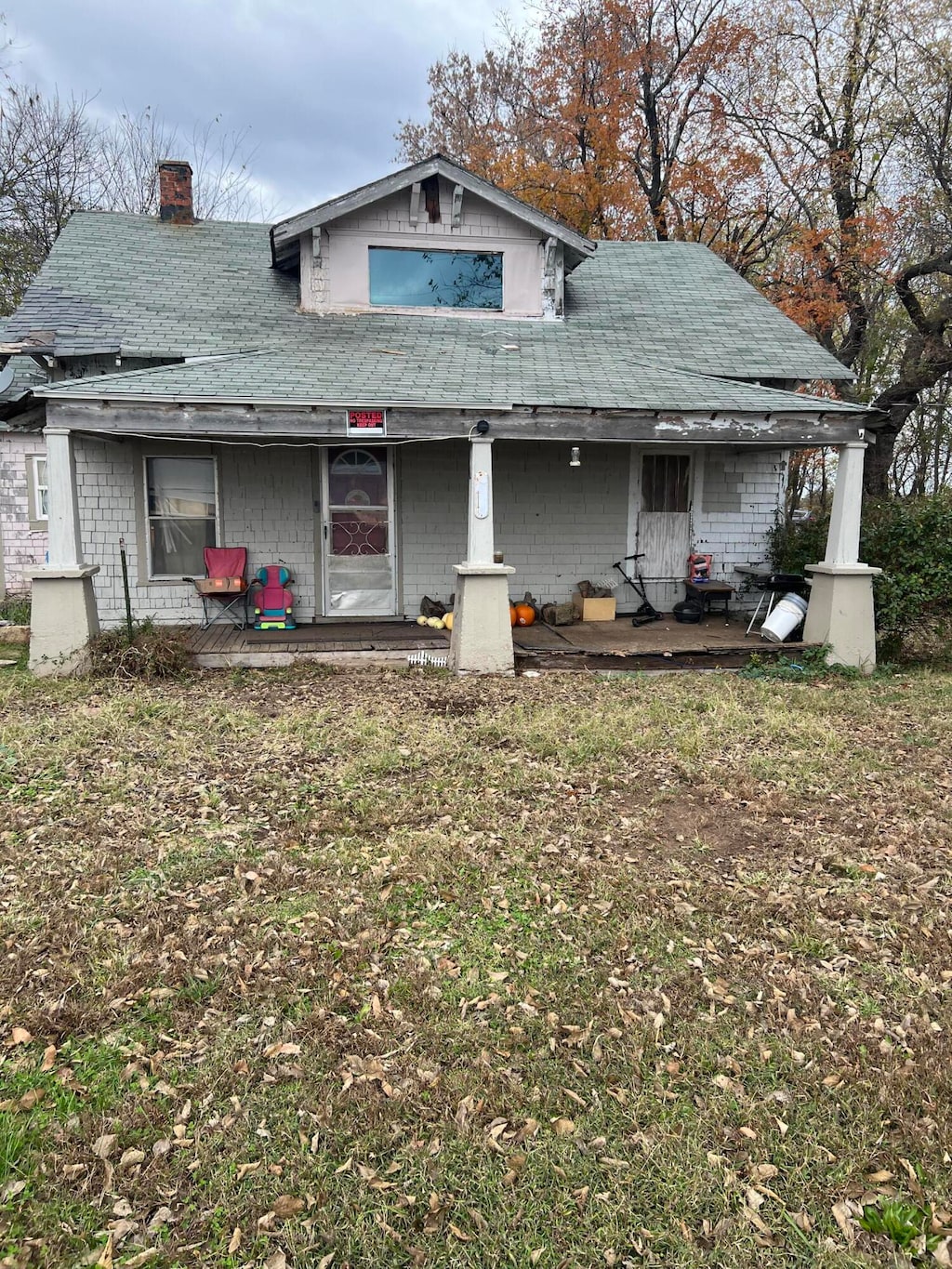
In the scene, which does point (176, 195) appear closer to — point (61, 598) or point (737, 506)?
point (61, 598)

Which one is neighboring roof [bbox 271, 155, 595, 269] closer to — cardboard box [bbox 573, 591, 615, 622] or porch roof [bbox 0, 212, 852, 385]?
porch roof [bbox 0, 212, 852, 385]

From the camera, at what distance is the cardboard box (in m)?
10.4

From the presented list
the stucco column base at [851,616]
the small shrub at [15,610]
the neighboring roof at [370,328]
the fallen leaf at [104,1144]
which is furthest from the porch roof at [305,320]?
the fallen leaf at [104,1144]

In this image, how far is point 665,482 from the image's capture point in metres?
10.8

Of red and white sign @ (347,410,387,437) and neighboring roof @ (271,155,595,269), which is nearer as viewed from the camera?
red and white sign @ (347,410,387,437)

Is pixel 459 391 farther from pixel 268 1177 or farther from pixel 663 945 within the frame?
pixel 268 1177

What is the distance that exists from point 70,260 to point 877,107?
55.1 feet

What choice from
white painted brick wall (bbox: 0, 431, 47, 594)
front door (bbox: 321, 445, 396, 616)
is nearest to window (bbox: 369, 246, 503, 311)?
front door (bbox: 321, 445, 396, 616)

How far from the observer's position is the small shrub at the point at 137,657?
7.87 metres

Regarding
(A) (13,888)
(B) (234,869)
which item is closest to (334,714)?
(B) (234,869)

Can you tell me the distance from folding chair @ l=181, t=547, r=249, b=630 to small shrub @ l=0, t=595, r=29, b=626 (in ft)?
9.32

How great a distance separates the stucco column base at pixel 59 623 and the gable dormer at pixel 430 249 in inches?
187

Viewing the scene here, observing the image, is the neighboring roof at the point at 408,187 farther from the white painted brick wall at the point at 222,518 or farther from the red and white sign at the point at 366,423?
the red and white sign at the point at 366,423

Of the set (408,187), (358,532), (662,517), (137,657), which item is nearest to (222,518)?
(358,532)
